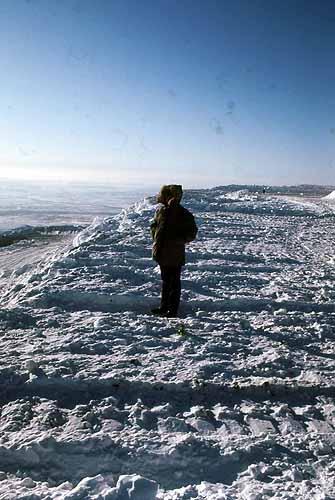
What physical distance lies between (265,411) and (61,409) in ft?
6.47

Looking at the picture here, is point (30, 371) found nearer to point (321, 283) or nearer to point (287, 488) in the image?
point (287, 488)

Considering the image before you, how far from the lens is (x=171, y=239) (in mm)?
5867

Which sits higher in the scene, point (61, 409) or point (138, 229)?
point (138, 229)

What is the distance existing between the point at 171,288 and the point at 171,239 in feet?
2.61

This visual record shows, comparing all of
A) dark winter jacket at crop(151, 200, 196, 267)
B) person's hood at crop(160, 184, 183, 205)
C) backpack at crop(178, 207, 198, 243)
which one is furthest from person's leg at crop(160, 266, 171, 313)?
person's hood at crop(160, 184, 183, 205)

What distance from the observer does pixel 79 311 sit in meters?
6.21

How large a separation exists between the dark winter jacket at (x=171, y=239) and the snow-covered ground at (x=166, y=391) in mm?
939

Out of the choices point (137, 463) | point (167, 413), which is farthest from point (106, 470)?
point (167, 413)

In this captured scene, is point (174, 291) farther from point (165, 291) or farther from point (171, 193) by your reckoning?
point (171, 193)

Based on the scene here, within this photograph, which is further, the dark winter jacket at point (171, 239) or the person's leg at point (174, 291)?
the person's leg at point (174, 291)

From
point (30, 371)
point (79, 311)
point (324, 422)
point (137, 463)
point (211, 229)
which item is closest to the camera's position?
point (137, 463)

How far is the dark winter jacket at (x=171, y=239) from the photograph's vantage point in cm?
587

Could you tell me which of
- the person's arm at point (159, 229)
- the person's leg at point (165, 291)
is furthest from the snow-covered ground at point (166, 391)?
the person's arm at point (159, 229)

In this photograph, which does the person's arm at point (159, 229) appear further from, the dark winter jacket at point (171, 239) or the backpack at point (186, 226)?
the backpack at point (186, 226)
